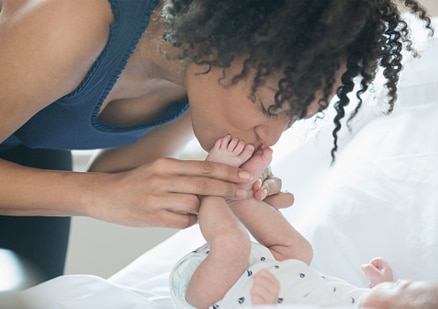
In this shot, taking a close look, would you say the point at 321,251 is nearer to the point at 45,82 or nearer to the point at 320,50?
the point at 320,50

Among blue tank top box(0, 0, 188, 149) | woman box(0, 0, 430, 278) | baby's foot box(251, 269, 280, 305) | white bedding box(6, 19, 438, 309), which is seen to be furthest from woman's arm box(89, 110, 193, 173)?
baby's foot box(251, 269, 280, 305)

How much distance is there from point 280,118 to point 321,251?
0.91 ft

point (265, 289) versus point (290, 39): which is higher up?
point (290, 39)

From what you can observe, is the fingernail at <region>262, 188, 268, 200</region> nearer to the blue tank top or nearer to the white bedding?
the white bedding

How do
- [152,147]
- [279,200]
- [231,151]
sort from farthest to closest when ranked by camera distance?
1. [152,147]
2. [279,200]
3. [231,151]

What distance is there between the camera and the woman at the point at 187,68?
0.96 meters

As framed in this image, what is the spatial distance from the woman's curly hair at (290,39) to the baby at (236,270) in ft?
0.32

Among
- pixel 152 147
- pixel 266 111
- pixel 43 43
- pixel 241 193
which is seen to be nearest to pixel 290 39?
pixel 266 111

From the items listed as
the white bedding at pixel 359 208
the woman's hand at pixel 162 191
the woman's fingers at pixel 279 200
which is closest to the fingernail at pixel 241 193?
the woman's hand at pixel 162 191

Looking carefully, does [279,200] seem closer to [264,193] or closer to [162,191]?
[264,193]

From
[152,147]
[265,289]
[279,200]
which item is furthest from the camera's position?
[152,147]

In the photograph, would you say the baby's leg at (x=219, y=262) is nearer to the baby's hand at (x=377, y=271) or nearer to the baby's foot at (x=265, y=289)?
the baby's foot at (x=265, y=289)

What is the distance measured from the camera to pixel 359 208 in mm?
1248

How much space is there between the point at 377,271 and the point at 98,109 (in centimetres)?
49
